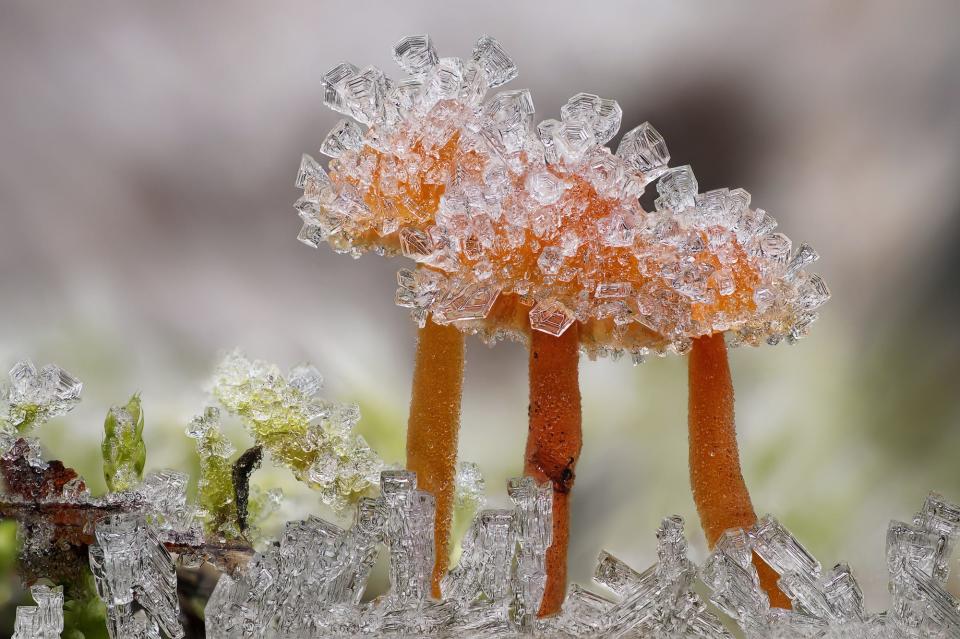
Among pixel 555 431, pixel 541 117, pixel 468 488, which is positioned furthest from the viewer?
pixel 541 117

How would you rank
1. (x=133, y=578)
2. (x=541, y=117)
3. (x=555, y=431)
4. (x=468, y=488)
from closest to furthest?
(x=133, y=578)
(x=555, y=431)
(x=468, y=488)
(x=541, y=117)

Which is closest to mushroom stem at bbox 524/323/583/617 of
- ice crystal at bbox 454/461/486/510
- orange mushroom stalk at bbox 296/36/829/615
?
orange mushroom stalk at bbox 296/36/829/615

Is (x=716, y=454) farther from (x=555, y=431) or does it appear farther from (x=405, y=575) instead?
(x=405, y=575)

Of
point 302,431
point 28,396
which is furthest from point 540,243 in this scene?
point 28,396

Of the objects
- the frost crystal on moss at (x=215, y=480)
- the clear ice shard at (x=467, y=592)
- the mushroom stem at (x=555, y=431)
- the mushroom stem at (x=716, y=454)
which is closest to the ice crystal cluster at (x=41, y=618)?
the clear ice shard at (x=467, y=592)

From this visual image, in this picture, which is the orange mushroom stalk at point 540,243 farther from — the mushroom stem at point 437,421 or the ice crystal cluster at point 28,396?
the ice crystal cluster at point 28,396

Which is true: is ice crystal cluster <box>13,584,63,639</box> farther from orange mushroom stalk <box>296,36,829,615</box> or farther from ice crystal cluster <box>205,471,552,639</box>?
orange mushroom stalk <box>296,36,829,615</box>
